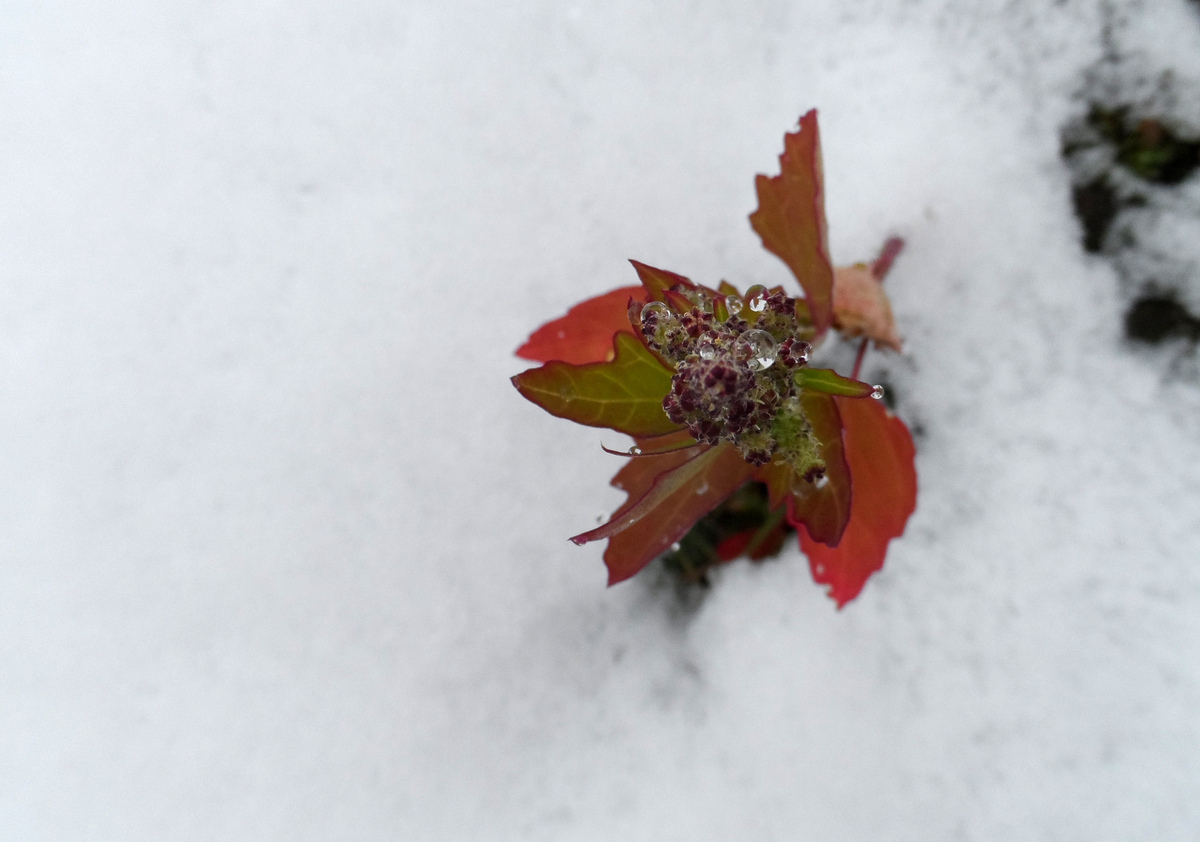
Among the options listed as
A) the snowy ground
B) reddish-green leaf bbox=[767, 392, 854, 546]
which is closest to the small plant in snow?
reddish-green leaf bbox=[767, 392, 854, 546]

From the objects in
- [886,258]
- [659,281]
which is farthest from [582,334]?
[886,258]

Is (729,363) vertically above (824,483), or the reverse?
(729,363)

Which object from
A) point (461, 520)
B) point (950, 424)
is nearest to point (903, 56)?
point (950, 424)

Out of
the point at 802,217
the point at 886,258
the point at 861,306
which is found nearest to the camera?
the point at 802,217

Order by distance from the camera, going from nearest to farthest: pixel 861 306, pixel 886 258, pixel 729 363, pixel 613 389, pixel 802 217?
pixel 729 363 < pixel 613 389 < pixel 802 217 < pixel 861 306 < pixel 886 258

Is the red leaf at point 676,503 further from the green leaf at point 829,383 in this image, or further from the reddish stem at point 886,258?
the reddish stem at point 886,258

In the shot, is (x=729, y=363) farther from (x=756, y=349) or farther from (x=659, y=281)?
(x=659, y=281)

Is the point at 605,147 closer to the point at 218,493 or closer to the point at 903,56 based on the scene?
the point at 903,56
